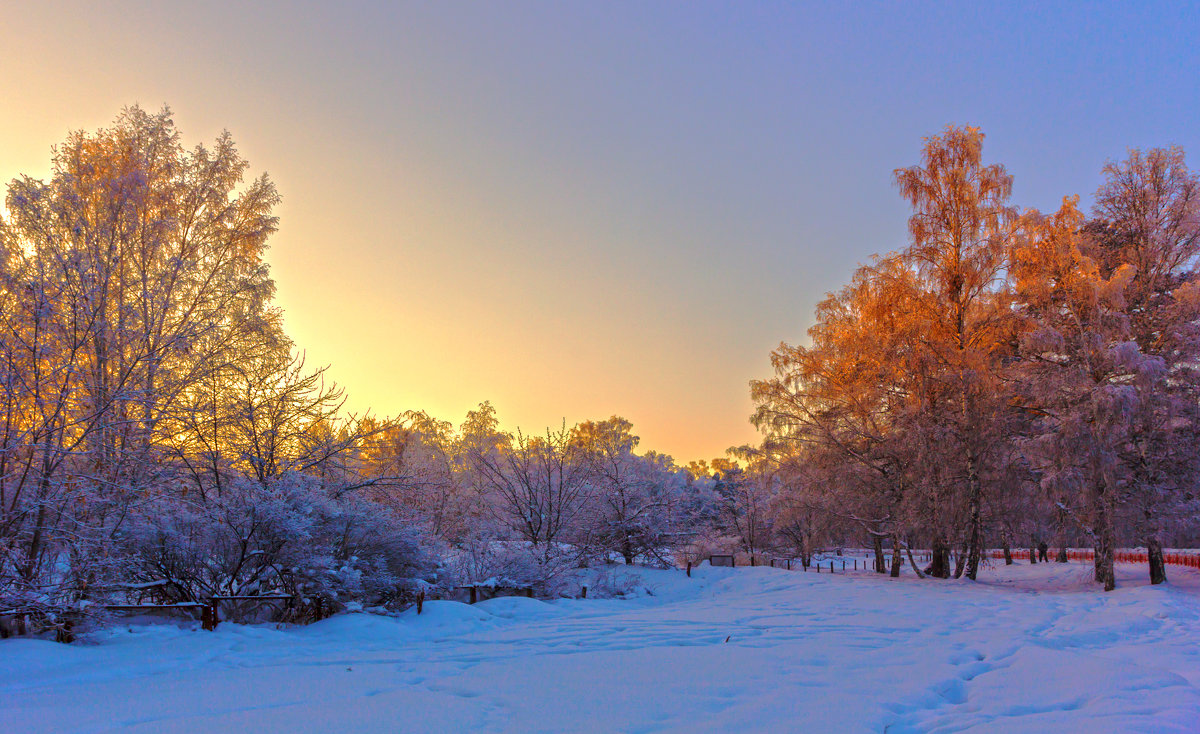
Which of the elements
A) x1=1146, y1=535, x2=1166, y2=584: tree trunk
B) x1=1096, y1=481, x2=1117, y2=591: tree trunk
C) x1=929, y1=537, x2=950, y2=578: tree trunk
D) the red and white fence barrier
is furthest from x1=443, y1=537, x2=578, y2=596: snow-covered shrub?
the red and white fence barrier

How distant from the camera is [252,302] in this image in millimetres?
13891

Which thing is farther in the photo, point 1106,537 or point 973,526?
point 973,526

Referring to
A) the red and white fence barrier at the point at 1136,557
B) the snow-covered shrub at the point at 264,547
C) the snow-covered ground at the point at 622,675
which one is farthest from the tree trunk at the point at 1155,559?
the snow-covered shrub at the point at 264,547

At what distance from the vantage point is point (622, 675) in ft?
19.6

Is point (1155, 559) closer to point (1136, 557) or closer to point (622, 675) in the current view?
point (622, 675)

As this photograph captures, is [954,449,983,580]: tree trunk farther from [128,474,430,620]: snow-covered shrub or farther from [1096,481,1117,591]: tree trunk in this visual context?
[128,474,430,620]: snow-covered shrub

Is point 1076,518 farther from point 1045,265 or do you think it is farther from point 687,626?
point 687,626

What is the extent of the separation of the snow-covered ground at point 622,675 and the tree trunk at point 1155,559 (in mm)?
5727

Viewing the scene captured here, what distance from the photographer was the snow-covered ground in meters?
4.40

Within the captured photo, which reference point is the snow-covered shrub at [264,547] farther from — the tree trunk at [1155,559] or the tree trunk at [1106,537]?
the tree trunk at [1155,559]

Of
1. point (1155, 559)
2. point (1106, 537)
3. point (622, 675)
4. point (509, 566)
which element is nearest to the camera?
point (622, 675)

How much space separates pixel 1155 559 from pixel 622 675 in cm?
1654

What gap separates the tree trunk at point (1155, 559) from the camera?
15.1 m

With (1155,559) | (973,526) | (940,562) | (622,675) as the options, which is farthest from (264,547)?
(1155,559)
